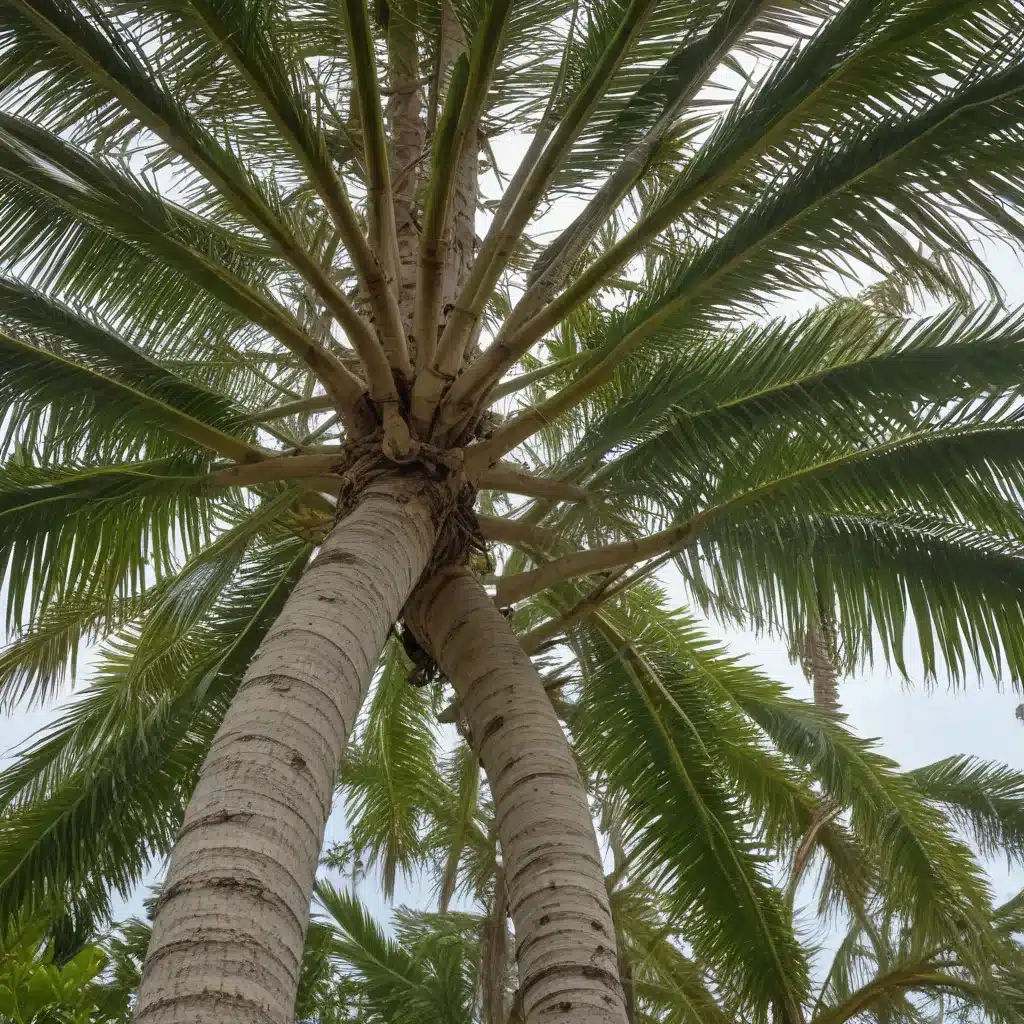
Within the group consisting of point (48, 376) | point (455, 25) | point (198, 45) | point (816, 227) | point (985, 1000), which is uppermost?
point (455, 25)

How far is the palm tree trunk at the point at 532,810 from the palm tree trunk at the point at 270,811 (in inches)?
26.6

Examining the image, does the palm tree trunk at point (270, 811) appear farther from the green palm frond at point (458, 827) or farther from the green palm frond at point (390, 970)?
the green palm frond at point (390, 970)

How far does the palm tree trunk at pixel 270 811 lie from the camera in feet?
6.17

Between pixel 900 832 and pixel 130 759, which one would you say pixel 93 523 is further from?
pixel 900 832

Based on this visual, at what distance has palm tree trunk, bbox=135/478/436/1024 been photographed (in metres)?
1.88

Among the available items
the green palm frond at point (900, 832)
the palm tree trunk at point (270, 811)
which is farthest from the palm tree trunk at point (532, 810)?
the green palm frond at point (900, 832)

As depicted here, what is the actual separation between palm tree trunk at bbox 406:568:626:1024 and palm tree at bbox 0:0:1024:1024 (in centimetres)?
2

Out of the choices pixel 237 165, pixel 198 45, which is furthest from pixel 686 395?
pixel 198 45

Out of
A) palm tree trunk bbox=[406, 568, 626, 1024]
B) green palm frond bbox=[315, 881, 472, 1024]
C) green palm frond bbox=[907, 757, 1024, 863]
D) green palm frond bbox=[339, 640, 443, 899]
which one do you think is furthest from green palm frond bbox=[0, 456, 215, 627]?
green palm frond bbox=[907, 757, 1024, 863]

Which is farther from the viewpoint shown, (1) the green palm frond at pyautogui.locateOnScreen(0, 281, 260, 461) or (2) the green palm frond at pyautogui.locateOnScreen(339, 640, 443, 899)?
(2) the green palm frond at pyautogui.locateOnScreen(339, 640, 443, 899)

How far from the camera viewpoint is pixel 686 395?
4.10m

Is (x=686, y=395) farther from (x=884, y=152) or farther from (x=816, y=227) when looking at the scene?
(x=884, y=152)

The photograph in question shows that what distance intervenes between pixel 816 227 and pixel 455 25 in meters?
2.56

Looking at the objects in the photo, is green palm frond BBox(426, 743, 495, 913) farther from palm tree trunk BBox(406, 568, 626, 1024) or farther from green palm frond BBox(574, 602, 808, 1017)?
palm tree trunk BBox(406, 568, 626, 1024)
